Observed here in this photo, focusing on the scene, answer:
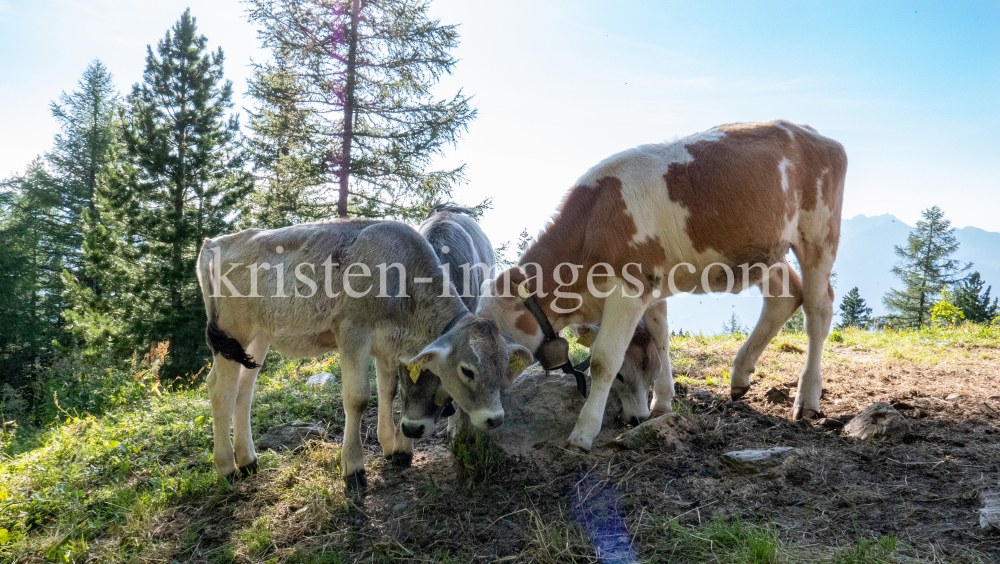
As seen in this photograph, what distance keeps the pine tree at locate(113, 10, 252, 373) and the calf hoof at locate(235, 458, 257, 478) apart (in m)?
14.0

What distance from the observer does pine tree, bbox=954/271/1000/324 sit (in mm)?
31388

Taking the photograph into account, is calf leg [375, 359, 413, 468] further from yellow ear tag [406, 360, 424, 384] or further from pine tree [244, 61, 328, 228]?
pine tree [244, 61, 328, 228]

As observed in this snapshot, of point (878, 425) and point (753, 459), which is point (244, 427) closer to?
point (753, 459)

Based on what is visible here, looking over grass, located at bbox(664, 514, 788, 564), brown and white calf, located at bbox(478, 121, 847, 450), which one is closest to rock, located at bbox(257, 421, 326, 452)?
brown and white calf, located at bbox(478, 121, 847, 450)

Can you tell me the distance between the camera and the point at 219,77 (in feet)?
66.4

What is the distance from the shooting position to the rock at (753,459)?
360 cm

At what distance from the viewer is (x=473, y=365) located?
3.85 meters

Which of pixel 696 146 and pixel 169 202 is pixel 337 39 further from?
pixel 696 146

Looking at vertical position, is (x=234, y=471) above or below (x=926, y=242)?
below

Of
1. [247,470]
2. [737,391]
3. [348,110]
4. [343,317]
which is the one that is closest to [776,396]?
[737,391]

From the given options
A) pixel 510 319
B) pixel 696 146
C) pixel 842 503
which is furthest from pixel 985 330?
pixel 510 319

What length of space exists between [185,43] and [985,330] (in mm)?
24403

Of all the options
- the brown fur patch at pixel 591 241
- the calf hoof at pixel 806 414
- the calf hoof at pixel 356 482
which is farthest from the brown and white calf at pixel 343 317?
the calf hoof at pixel 806 414

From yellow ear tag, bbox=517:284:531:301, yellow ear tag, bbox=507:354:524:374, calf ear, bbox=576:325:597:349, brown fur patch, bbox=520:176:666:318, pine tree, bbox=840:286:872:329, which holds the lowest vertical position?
pine tree, bbox=840:286:872:329
